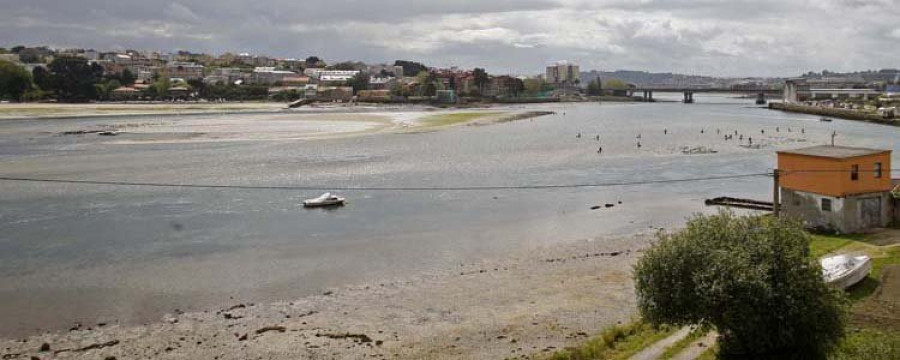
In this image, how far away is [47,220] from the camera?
36.8 metres

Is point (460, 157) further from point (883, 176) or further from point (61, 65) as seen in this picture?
point (61, 65)

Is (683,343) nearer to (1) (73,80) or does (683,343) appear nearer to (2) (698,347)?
(2) (698,347)

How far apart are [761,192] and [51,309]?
35.2 meters

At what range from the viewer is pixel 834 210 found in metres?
28.2

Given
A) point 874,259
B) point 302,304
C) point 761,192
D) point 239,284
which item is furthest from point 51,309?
point 761,192

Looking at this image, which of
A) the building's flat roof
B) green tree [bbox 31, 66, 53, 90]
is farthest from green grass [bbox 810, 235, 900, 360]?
green tree [bbox 31, 66, 53, 90]

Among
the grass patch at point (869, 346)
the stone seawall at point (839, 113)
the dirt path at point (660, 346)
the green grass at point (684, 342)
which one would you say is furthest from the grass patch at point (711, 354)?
the stone seawall at point (839, 113)

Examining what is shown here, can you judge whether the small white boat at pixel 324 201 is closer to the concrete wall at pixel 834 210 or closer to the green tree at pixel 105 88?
the concrete wall at pixel 834 210

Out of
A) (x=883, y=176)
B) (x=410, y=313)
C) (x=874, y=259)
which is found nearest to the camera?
(x=410, y=313)

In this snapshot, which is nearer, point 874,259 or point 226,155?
point 874,259

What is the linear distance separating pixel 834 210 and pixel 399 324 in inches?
673

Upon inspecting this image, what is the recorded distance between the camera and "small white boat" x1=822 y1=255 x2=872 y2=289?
1998cm

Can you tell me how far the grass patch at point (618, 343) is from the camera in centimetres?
1711

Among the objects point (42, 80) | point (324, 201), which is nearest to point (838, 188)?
point (324, 201)
